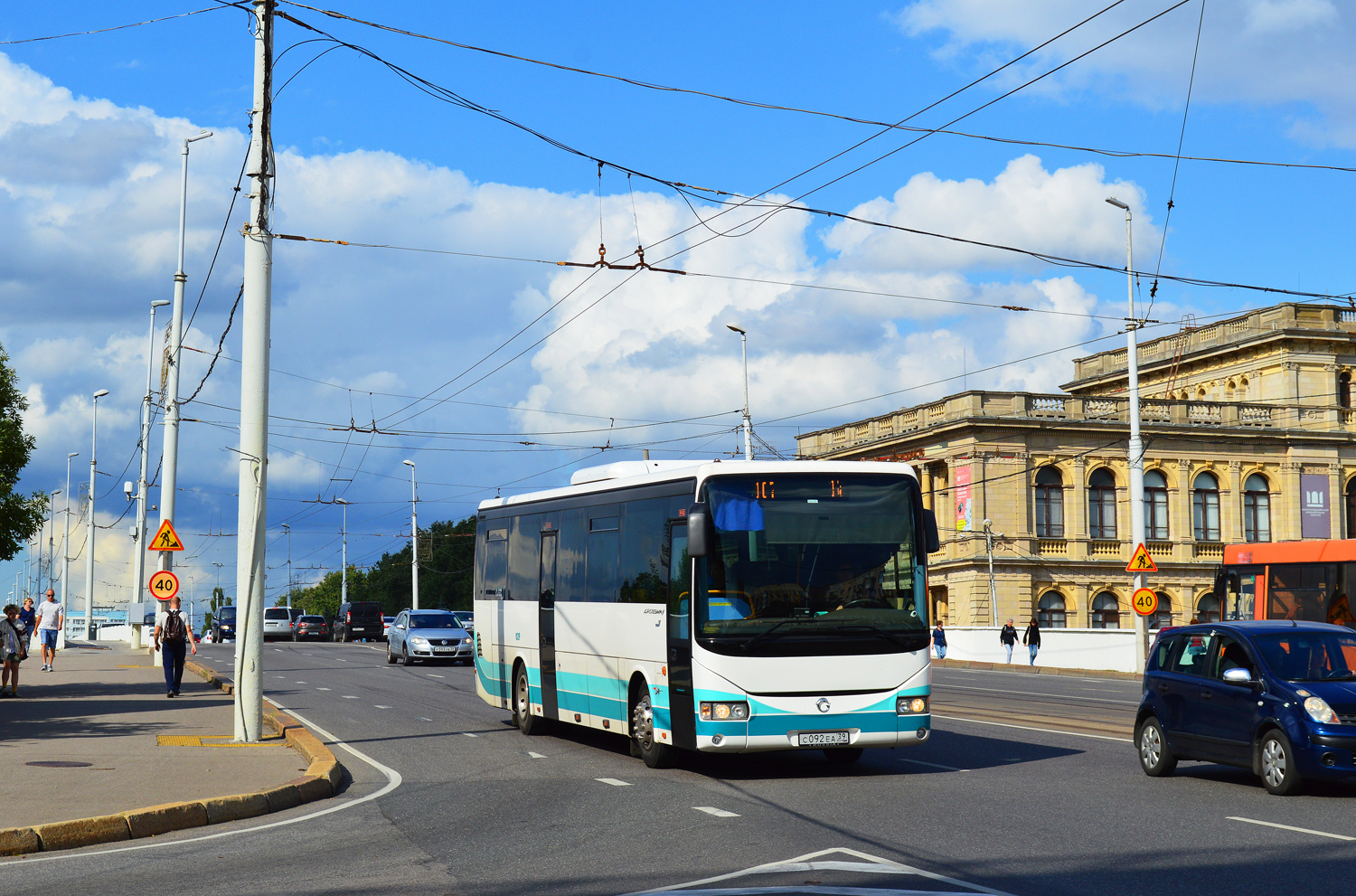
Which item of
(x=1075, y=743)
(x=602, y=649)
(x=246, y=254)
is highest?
(x=246, y=254)

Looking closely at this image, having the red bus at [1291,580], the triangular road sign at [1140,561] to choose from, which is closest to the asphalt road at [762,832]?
the red bus at [1291,580]

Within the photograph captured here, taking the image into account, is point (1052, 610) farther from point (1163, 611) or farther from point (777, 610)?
point (777, 610)

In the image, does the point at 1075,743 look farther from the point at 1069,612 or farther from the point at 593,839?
the point at 1069,612

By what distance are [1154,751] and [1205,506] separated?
2187 inches

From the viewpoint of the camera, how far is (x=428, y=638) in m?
41.6

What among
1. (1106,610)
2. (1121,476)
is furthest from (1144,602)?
(1121,476)

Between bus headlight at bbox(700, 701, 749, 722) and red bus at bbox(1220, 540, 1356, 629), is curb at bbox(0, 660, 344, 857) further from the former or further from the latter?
red bus at bbox(1220, 540, 1356, 629)

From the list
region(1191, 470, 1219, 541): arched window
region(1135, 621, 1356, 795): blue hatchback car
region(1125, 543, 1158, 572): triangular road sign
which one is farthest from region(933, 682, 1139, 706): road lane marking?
region(1191, 470, 1219, 541): arched window

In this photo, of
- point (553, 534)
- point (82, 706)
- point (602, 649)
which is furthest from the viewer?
point (82, 706)

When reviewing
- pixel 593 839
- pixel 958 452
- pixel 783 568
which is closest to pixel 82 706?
pixel 783 568

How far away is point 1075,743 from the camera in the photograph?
679 inches

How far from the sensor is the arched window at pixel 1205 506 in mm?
65688

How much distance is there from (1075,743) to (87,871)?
11653 mm

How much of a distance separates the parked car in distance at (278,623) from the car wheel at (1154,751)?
216 ft
